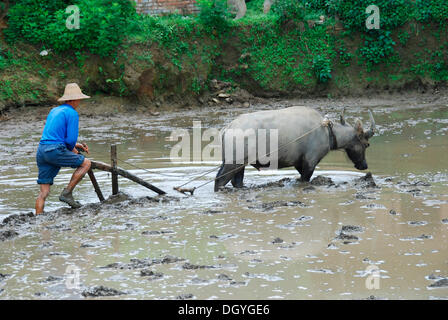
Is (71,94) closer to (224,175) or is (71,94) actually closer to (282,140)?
(224,175)

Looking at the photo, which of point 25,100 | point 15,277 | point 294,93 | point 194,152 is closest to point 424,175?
point 194,152

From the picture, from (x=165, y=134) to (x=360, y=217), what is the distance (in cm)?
650

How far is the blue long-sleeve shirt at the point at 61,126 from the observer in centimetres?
742

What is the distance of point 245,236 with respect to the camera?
6.49m

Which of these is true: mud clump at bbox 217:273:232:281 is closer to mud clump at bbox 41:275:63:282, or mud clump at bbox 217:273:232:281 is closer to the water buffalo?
mud clump at bbox 41:275:63:282

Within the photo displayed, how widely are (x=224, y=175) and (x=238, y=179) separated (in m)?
0.30

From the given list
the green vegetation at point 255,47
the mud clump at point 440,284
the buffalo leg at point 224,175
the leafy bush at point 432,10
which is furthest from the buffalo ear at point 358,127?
the leafy bush at point 432,10

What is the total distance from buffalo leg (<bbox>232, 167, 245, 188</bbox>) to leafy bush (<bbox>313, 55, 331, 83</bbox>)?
794 cm

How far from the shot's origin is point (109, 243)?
6.38m

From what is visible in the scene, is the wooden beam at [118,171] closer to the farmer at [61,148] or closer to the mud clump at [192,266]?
the farmer at [61,148]

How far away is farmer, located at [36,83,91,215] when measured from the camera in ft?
24.4

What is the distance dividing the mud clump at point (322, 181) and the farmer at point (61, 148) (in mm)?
3084

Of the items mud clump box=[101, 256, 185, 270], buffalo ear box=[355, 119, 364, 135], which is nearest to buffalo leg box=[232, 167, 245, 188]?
buffalo ear box=[355, 119, 364, 135]

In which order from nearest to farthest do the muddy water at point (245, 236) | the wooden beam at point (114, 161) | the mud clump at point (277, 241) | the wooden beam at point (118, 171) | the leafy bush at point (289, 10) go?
the muddy water at point (245, 236) < the mud clump at point (277, 241) < the wooden beam at point (118, 171) < the wooden beam at point (114, 161) < the leafy bush at point (289, 10)
